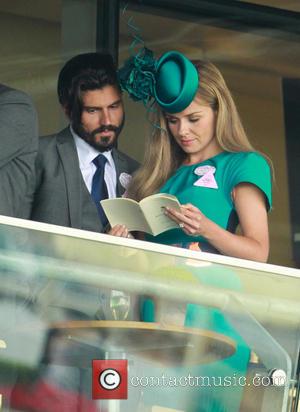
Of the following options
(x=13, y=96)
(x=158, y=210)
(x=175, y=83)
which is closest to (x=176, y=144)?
(x=175, y=83)

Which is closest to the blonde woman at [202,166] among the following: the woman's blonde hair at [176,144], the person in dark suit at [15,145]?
the woman's blonde hair at [176,144]

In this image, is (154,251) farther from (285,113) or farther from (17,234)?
(285,113)

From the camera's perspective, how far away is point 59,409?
3.06 m

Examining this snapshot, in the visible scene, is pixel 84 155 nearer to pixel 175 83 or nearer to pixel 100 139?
pixel 100 139

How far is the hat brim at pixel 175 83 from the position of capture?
4824 mm

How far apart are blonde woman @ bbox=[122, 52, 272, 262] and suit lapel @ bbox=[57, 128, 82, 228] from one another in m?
0.22

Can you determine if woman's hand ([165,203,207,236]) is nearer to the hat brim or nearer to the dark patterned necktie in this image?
the hat brim

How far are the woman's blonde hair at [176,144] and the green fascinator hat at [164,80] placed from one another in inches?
2.0

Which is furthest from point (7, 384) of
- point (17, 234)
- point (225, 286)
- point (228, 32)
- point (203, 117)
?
point (228, 32)

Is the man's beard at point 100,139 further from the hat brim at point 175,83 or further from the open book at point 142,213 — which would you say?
the open book at point 142,213

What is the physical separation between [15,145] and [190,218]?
639 millimetres

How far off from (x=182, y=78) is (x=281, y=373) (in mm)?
1889

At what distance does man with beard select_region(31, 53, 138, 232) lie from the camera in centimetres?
498

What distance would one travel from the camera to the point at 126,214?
178 inches
